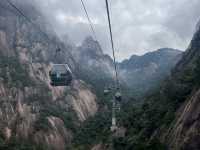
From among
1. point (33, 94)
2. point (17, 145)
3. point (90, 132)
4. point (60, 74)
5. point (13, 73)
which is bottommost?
point (17, 145)

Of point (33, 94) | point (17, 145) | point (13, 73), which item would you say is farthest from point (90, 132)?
point (13, 73)

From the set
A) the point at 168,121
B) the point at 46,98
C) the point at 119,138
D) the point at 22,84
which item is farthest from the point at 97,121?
the point at 168,121

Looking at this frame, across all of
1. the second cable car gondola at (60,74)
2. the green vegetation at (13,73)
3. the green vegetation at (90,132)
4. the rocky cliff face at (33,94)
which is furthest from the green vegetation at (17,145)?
the second cable car gondola at (60,74)

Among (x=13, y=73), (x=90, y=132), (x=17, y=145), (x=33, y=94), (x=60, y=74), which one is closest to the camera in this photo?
(x=60, y=74)

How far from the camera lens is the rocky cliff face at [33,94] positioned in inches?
3821

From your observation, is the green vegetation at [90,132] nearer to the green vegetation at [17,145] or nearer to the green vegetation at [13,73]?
the green vegetation at [17,145]

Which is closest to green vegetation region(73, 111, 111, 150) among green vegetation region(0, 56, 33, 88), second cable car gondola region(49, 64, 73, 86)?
green vegetation region(0, 56, 33, 88)

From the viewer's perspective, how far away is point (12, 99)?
11188cm

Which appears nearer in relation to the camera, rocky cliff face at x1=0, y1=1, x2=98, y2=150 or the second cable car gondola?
the second cable car gondola

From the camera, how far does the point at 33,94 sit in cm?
12125

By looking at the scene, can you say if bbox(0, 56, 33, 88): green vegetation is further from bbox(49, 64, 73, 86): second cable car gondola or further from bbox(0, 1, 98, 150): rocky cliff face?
bbox(49, 64, 73, 86): second cable car gondola

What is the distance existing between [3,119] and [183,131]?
7395 centimetres

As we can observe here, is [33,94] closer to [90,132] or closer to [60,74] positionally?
[90,132]

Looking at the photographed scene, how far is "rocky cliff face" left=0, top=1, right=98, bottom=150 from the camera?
97.1 m
